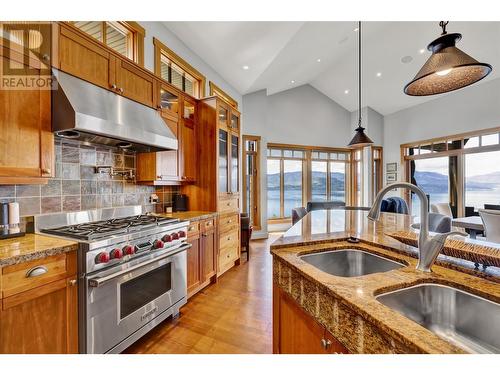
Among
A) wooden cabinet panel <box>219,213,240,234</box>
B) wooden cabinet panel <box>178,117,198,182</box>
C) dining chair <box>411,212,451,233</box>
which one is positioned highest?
wooden cabinet panel <box>178,117,198,182</box>

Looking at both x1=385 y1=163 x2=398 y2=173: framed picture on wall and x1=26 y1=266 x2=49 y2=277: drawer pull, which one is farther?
x1=385 y1=163 x2=398 y2=173: framed picture on wall

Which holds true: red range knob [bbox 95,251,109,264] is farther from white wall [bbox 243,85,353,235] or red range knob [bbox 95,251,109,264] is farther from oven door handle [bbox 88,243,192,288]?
white wall [bbox 243,85,353,235]

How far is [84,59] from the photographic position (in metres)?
1.82

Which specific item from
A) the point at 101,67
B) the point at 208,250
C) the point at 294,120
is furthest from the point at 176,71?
the point at 294,120

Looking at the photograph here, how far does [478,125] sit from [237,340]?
258 inches

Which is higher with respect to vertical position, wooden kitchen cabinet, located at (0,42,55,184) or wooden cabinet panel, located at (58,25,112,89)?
wooden cabinet panel, located at (58,25,112,89)

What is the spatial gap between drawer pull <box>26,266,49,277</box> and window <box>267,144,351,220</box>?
18.3 feet

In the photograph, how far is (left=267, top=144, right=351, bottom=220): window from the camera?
673 centimetres

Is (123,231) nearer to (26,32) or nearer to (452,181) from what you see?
(26,32)

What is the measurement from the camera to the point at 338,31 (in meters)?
4.18

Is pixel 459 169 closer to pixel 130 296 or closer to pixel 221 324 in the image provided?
pixel 221 324

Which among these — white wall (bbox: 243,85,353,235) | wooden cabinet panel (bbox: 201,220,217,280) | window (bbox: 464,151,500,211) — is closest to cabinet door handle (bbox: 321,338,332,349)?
wooden cabinet panel (bbox: 201,220,217,280)

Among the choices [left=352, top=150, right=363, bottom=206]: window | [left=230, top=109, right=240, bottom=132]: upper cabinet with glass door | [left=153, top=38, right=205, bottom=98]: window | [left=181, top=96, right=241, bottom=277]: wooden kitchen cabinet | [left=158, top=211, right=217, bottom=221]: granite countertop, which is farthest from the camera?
[left=352, top=150, right=363, bottom=206]: window
